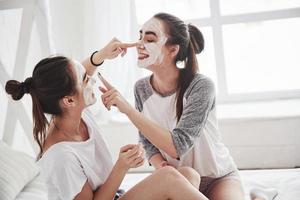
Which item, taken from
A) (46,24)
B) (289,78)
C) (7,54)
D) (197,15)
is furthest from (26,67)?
(289,78)

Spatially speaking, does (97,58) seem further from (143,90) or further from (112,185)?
(112,185)

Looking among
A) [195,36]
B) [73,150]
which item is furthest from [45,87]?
[195,36]

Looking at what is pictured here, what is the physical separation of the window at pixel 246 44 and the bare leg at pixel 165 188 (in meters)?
1.38

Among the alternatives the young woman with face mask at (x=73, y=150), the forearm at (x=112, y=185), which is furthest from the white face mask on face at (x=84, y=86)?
the forearm at (x=112, y=185)

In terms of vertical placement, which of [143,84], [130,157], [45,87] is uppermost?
[45,87]

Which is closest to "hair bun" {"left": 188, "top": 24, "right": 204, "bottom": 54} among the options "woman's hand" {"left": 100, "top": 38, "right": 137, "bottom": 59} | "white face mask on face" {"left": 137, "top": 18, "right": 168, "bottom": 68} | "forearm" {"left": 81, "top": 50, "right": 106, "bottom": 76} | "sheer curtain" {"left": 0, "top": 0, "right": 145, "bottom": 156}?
"white face mask on face" {"left": 137, "top": 18, "right": 168, "bottom": 68}

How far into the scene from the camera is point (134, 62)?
2432 millimetres

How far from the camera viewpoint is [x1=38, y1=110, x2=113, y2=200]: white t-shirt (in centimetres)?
116

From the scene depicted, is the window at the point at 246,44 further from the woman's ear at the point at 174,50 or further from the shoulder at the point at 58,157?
the shoulder at the point at 58,157

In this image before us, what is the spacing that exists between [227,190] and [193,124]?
24cm

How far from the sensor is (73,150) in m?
1.23

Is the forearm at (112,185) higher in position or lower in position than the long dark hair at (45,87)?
lower

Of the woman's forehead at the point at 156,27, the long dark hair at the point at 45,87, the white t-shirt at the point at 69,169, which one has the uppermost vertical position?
the woman's forehead at the point at 156,27

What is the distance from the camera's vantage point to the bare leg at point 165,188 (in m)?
1.20
